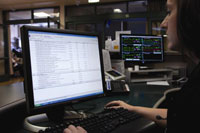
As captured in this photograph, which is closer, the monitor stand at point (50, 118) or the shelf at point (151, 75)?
the monitor stand at point (50, 118)

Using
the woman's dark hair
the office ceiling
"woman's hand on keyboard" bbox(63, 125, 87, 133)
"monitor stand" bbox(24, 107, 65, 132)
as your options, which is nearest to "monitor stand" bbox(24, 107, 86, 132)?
"monitor stand" bbox(24, 107, 65, 132)

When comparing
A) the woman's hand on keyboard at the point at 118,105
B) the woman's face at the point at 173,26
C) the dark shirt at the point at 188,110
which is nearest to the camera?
the dark shirt at the point at 188,110

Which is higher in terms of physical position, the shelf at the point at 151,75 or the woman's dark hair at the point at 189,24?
the woman's dark hair at the point at 189,24

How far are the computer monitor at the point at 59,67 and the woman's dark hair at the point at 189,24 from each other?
1.56 ft

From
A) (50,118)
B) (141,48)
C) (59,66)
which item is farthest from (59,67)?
(141,48)

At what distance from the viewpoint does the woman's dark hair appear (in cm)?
51

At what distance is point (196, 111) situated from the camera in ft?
1.62

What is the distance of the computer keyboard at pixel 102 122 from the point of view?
25.0 inches

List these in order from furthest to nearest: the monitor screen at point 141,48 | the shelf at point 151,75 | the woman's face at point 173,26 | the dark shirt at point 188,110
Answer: the monitor screen at point 141,48 → the shelf at point 151,75 → the woman's face at point 173,26 → the dark shirt at point 188,110

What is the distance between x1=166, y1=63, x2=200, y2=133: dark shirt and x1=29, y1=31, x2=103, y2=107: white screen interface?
0.45 m

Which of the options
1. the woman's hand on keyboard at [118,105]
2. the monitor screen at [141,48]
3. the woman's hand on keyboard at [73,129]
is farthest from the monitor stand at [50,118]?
the monitor screen at [141,48]

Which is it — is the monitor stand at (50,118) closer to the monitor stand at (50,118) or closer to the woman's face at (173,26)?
the monitor stand at (50,118)

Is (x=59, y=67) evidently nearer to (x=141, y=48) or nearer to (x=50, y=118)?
(x=50, y=118)

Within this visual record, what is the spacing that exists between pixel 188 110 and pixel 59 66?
0.54 meters
